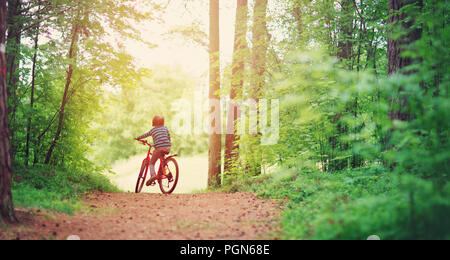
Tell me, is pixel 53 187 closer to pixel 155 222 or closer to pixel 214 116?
pixel 155 222

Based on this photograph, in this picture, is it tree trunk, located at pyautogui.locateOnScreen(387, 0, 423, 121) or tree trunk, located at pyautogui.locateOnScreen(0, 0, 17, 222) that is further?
tree trunk, located at pyautogui.locateOnScreen(387, 0, 423, 121)

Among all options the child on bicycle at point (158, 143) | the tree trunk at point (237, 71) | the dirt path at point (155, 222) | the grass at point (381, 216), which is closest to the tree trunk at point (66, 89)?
the child on bicycle at point (158, 143)

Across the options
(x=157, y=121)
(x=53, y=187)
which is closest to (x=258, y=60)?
(x=157, y=121)

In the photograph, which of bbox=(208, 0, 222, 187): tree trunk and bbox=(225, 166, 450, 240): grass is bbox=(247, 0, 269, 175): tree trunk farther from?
bbox=(225, 166, 450, 240): grass

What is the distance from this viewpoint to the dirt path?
137 inches

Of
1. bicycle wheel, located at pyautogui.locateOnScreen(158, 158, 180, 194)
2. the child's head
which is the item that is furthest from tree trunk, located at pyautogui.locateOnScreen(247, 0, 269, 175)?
the child's head

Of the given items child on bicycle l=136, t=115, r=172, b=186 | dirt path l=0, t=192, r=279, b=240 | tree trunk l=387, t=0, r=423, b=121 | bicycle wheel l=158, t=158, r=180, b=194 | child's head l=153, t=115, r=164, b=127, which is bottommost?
dirt path l=0, t=192, r=279, b=240

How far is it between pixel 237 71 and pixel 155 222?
524 centimetres

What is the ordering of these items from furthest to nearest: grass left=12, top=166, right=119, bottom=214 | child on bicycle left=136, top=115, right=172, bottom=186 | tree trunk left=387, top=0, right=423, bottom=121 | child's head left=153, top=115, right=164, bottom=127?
1. child's head left=153, top=115, right=164, bottom=127
2. child on bicycle left=136, top=115, right=172, bottom=186
3. tree trunk left=387, top=0, right=423, bottom=121
4. grass left=12, top=166, right=119, bottom=214

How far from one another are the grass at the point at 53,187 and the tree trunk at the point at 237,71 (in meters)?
3.56

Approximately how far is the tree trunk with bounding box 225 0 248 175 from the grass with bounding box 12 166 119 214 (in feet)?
11.7

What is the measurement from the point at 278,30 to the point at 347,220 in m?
6.62

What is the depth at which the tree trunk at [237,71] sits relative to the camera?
762cm
